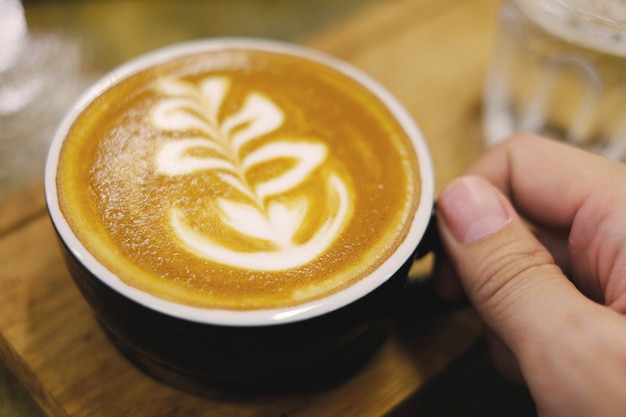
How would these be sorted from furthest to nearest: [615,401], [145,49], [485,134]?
[145,49] < [485,134] < [615,401]

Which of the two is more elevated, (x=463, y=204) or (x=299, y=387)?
(x=463, y=204)

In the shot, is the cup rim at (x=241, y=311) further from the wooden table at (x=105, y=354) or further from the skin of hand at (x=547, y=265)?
the wooden table at (x=105, y=354)

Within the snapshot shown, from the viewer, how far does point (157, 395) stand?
0.69 m

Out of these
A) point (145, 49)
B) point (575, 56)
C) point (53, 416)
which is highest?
point (575, 56)

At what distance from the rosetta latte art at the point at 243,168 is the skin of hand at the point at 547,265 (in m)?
0.14

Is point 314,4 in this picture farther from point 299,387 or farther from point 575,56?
point 299,387

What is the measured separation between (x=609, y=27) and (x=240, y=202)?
1.73 feet

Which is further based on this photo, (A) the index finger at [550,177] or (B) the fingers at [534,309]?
(A) the index finger at [550,177]

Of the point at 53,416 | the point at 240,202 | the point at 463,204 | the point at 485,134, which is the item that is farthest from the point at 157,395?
the point at 485,134

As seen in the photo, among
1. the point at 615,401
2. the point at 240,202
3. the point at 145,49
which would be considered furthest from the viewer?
the point at 145,49

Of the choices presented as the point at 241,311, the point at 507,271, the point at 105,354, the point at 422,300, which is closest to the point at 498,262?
the point at 507,271

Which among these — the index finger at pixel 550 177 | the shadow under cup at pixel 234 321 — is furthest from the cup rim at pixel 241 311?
the index finger at pixel 550 177

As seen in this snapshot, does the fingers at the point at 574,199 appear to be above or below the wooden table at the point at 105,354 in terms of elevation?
above

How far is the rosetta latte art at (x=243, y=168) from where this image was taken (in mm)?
627
